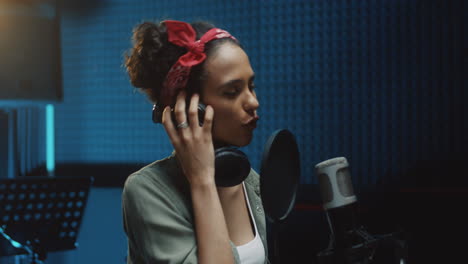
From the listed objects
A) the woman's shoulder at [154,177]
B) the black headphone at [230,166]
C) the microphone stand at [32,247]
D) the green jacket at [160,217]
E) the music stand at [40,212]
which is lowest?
the microphone stand at [32,247]

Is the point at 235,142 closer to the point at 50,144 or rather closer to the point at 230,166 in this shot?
the point at 230,166

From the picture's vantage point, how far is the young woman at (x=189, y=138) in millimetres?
894

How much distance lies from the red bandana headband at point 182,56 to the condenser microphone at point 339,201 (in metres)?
0.33

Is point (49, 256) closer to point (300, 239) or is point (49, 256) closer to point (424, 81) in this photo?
point (300, 239)

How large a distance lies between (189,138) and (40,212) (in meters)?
0.86

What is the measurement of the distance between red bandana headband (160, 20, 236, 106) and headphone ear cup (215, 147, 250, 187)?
0.16 meters

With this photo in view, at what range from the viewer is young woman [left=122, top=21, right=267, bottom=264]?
894mm

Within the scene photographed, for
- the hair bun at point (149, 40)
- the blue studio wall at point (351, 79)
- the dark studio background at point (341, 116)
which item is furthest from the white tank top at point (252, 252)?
the blue studio wall at point (351, 79)

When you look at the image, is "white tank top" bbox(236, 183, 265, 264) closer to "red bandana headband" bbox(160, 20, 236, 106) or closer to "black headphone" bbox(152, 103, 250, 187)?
"black headphone" bbox(152, 103, 250, 187)

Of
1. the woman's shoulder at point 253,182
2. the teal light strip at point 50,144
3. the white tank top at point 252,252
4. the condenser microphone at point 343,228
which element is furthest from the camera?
the teal light strip at point 50,144

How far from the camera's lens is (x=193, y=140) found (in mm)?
909

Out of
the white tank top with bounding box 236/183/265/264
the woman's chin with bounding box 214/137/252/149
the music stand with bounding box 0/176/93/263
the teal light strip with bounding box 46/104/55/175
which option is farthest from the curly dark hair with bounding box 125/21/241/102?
the teal light strip with bounding box 46/104/55/175

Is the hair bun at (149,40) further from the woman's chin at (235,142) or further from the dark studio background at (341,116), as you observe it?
the dark studio background at (341,116)

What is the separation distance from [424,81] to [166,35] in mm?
1148
